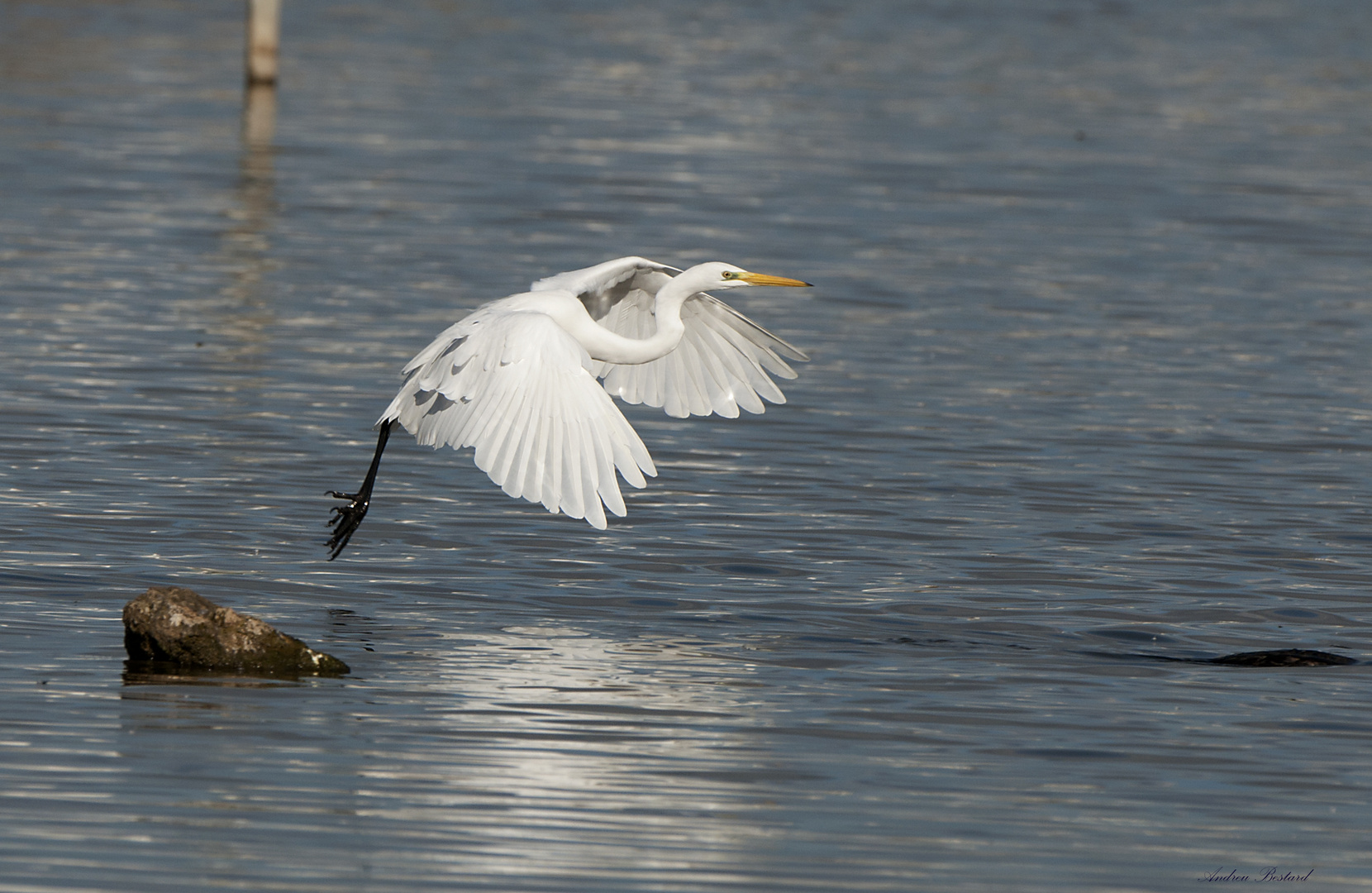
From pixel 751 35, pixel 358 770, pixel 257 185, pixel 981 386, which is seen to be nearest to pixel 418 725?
pixel 358 770

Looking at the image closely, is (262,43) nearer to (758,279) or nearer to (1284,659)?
(758,279)

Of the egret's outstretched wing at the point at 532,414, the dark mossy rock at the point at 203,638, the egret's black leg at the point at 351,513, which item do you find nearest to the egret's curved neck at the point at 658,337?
the egret's outstretched wing at the point at 532,414

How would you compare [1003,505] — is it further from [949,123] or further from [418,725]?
[949,123]

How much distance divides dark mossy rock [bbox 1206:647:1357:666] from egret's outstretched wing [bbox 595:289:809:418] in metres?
3.16

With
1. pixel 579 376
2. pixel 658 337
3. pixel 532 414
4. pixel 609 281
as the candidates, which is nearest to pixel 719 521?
pixel 658 337

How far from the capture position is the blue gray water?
6707 millimetres

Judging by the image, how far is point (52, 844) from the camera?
6.20 meters

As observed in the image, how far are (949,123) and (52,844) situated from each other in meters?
23.0

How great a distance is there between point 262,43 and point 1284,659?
68.6ft

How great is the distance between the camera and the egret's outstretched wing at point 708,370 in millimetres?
11305

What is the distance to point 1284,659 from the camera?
884cm

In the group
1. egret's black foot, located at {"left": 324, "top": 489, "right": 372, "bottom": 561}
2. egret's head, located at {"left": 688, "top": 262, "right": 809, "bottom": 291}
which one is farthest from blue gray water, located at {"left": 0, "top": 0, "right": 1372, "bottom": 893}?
egret's head, located at {"left": 688, "top": 262, "right": 809, "bottom": 291}

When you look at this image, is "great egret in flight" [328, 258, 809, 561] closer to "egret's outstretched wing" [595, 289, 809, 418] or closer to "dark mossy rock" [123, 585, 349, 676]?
"egret's outstretched wing" [595, 289, 809, 418]

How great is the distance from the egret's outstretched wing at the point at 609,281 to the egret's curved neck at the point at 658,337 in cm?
13
